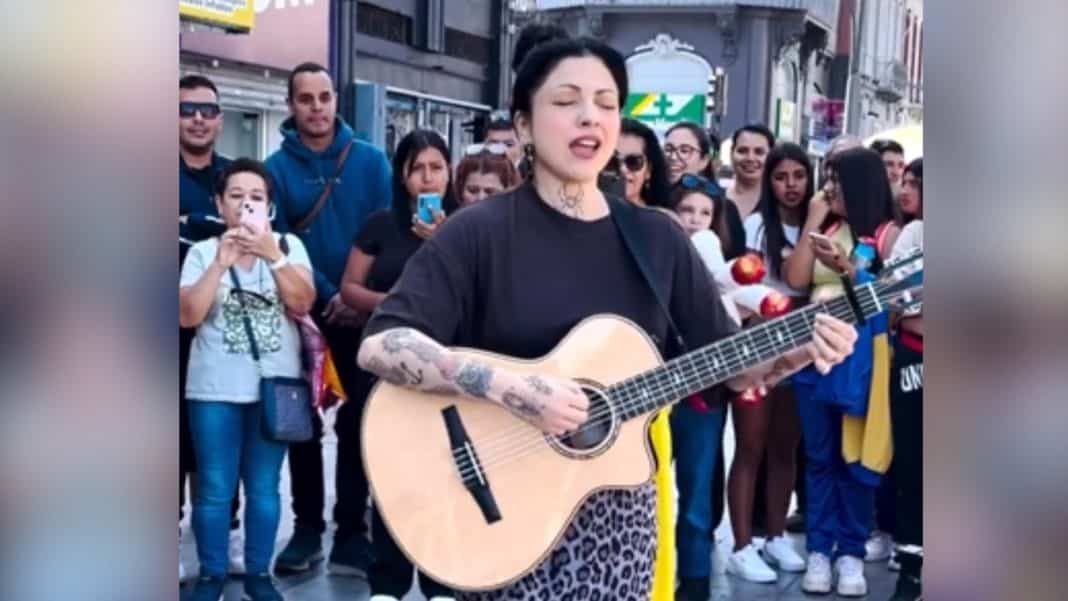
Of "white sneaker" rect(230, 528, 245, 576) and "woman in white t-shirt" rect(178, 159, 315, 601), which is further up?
"woman in white t-shirt" rect(178, 159, 315, 601)

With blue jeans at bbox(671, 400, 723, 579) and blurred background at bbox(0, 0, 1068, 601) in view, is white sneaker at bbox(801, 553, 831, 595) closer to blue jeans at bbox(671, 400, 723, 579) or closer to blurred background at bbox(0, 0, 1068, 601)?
blue jeans at bbox(671, 400, 723, 579)

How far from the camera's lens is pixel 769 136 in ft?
18.4

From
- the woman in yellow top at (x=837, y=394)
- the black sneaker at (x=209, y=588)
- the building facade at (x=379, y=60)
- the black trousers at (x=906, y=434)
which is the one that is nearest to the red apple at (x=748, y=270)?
the woman in yellow top at (x=837, y=394)

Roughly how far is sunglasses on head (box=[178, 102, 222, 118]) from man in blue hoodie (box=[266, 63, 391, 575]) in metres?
0.30

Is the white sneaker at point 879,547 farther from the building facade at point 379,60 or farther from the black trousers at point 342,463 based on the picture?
the building facade at point 379,60

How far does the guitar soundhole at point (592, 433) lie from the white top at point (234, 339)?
199 centimetres

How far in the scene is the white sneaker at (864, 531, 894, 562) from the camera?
5430 mm

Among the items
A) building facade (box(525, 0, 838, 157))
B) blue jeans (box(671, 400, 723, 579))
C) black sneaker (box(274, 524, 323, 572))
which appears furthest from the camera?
building facade (box(525, 0, 838, 157))

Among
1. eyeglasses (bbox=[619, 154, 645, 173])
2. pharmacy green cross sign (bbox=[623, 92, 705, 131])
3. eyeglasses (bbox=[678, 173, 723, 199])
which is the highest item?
pharmacy green cross sign (bbox=[623, 92, 705, 131])

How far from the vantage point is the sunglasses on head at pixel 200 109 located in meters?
4.53

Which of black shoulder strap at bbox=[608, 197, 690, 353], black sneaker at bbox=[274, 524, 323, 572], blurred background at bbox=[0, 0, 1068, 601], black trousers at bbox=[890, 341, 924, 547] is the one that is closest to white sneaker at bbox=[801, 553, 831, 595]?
black trousers at bbox=[890, 341, 924, 547]

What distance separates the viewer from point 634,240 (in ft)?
8.15
